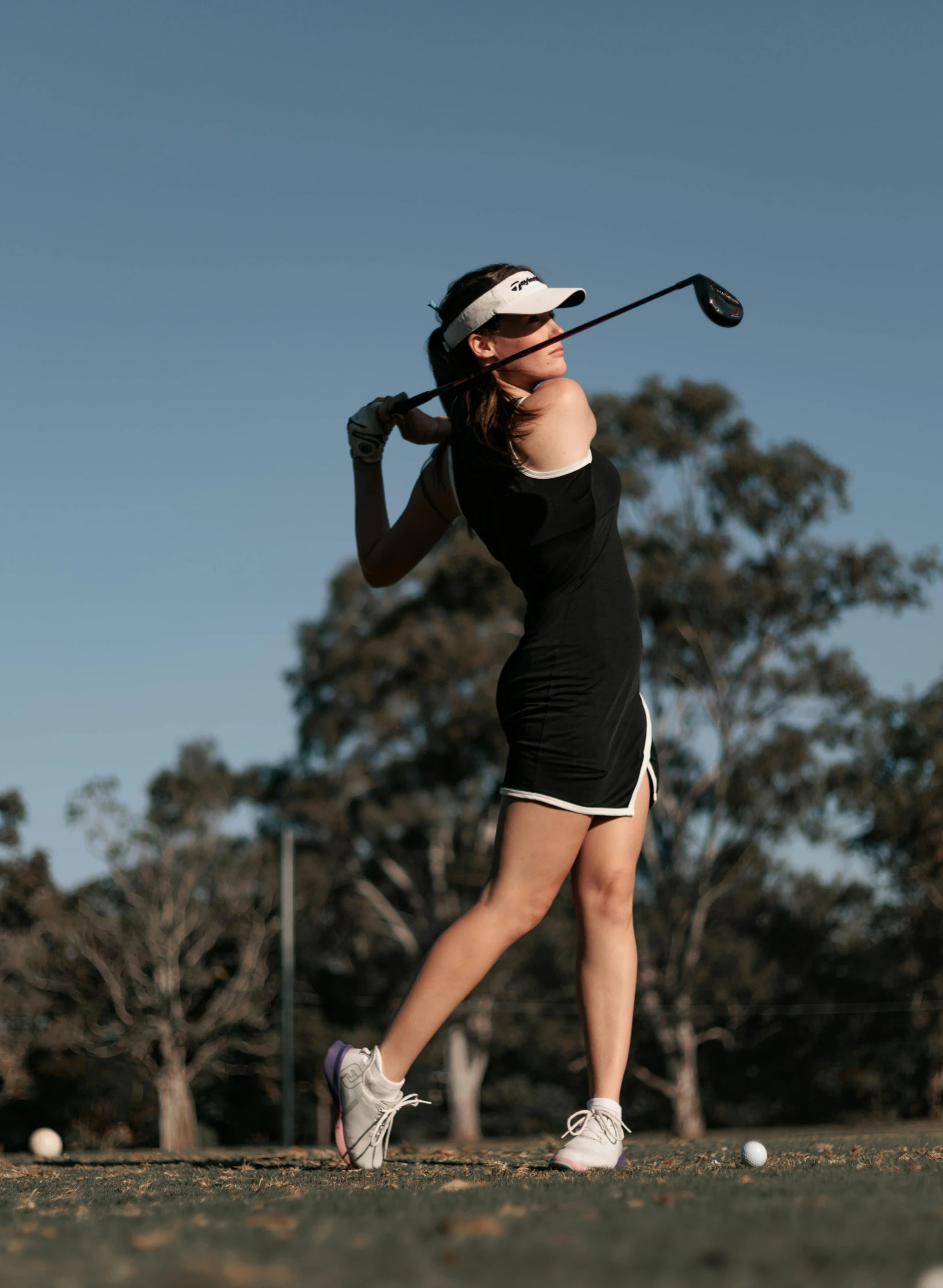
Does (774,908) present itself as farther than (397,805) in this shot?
Yes

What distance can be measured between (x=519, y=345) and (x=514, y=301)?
0.33 feet

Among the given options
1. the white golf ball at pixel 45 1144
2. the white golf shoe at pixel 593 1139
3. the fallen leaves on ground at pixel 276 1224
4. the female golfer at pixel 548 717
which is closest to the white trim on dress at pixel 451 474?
the female golfer at pixel 548 717

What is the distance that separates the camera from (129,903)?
106 feet

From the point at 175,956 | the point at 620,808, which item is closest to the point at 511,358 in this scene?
the point at 620,808

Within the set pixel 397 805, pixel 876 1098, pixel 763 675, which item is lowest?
pixel 876 1098

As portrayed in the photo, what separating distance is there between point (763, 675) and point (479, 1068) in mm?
11491

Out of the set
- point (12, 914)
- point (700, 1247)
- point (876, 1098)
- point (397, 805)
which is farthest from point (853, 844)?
point (700, 1247)

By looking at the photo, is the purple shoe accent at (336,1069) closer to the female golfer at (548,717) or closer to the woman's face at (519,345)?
the female golfer at (548,717)

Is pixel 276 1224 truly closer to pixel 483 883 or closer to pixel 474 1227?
pixel 474 1227

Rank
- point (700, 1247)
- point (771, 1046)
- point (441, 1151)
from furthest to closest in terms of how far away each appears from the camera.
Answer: point (771, 1046) < point (441, 1151) < point (700, 1247)

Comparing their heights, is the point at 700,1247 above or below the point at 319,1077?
above

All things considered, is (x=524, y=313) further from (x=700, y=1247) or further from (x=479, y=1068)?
(x=479, y=1068)

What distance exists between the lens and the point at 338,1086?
9.48ft

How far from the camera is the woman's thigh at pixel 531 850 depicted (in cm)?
286
